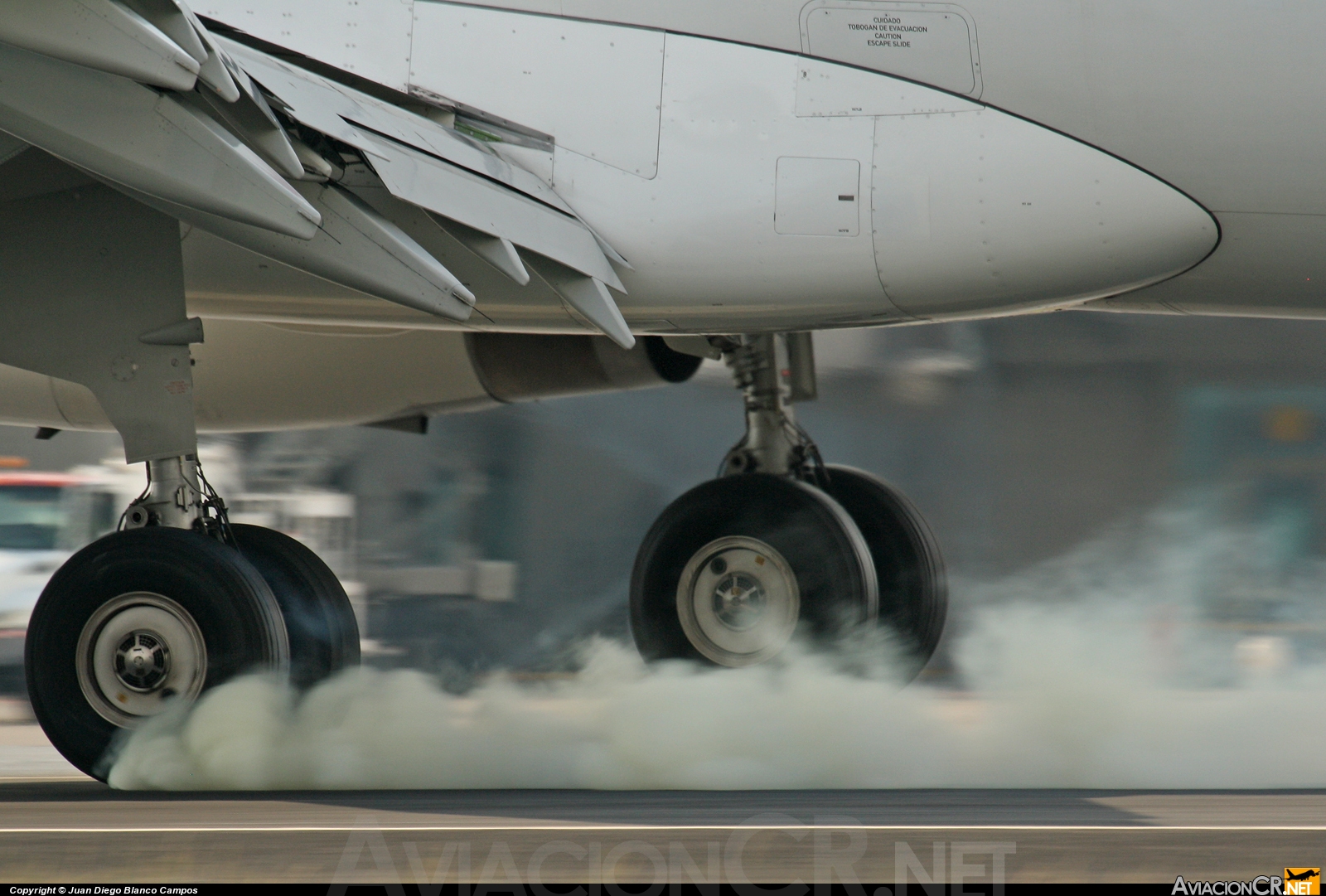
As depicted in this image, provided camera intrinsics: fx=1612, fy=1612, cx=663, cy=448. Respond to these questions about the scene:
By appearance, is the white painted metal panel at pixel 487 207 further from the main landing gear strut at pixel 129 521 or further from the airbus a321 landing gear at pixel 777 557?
the airbus a321 landing gear at pixel 777 557

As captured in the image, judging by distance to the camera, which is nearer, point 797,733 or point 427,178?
point 427,178

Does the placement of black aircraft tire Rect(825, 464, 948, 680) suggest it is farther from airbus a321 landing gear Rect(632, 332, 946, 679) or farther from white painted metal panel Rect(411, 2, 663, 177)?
white painted metal panel Rect(411, 2, 663, 177)

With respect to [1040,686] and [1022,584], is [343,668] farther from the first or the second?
[1022,584]

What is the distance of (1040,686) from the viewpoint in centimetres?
810

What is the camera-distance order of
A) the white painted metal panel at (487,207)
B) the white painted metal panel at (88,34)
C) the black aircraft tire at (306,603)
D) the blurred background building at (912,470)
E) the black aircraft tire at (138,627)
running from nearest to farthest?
the white painted metal panel at (88,34) < the white painted metal panel at (487,207) < the black aircraft tire at (138,627) < the black aircraft tire at (306,603) < the blurred background building at (912,470)

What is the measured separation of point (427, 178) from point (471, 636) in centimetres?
659

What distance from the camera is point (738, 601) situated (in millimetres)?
8086

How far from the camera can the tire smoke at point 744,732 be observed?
6176 millimetres

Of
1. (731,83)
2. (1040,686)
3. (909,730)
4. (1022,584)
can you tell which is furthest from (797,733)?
(1022,584)

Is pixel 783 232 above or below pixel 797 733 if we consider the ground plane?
above

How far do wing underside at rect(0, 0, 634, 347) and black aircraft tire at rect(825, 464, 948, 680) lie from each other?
2879 mm

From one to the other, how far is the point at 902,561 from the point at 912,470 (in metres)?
3.13

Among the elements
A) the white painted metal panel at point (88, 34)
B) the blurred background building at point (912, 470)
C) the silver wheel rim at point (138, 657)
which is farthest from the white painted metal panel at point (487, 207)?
the blurred background building at point (912, 470)

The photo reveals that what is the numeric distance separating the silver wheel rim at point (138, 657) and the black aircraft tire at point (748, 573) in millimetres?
2755
